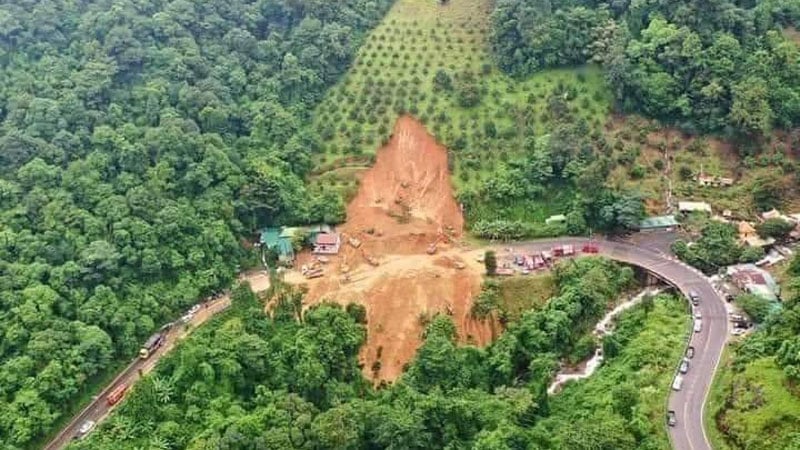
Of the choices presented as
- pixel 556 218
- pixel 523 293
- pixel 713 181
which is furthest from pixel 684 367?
pixel 713 181

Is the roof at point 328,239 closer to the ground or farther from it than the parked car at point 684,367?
farther from it

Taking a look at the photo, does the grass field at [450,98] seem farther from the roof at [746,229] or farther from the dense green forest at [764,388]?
the dense green forest at [764,388]

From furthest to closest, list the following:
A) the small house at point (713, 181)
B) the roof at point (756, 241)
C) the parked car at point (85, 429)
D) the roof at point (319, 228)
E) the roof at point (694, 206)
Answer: the small house at point (713, 181)
the roof at point (319, 228)
the roof at point (694, 206)
the roof at point (756, 241)
the parked car at point (85, 429)

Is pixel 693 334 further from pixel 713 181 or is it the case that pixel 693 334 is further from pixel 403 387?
pixel 713 181

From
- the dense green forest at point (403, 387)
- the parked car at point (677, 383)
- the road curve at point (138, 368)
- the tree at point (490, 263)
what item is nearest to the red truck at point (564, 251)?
the dense green forest at point (403, 387)

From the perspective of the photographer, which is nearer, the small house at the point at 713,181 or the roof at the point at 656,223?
the roof at the point at 656,223

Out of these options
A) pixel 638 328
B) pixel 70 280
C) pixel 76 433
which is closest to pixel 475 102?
pixel 638 328
